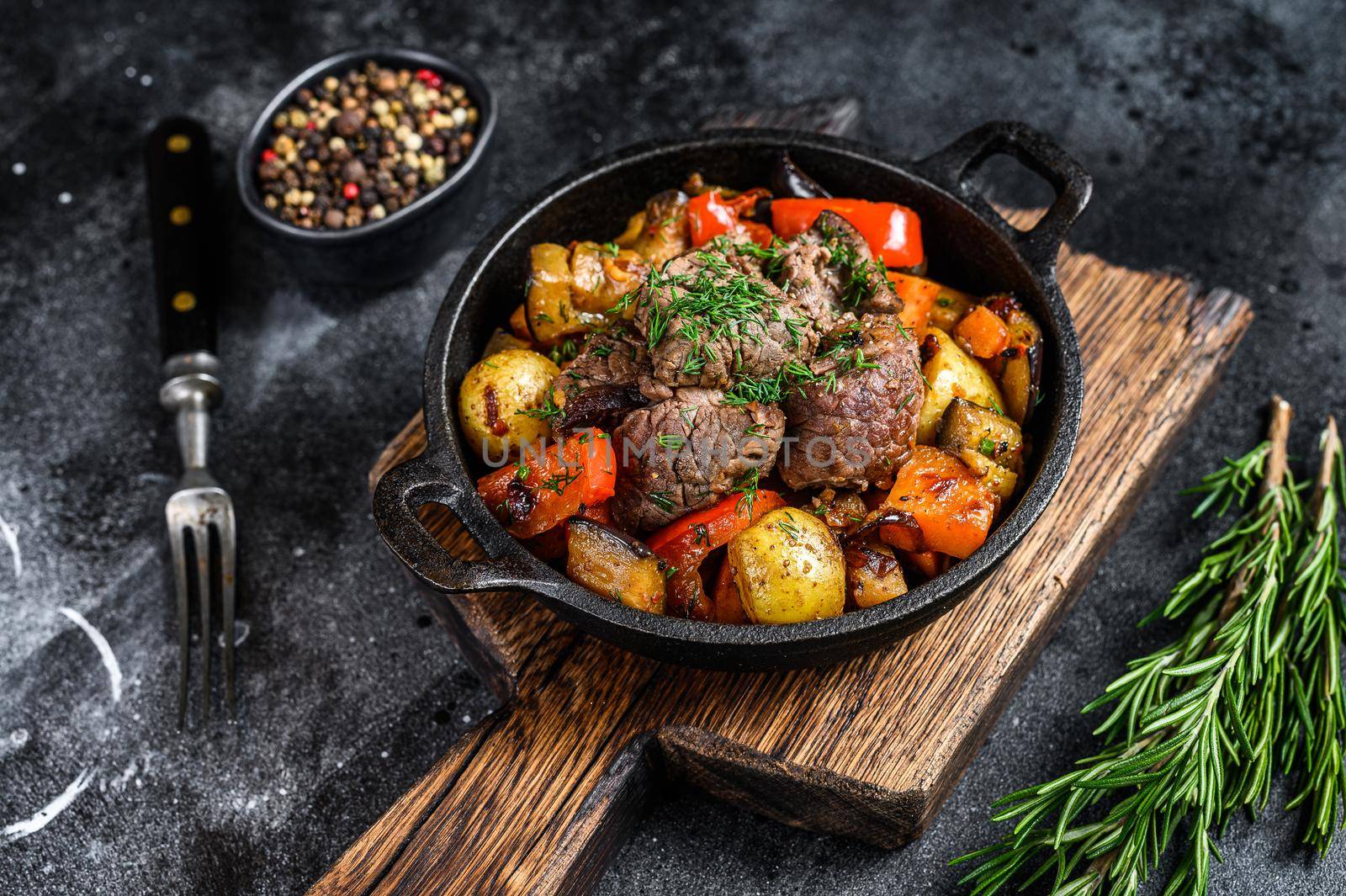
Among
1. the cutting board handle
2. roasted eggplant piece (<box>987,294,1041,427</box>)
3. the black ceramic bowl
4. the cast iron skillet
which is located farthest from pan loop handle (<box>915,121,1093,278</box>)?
the black ceramic bowl

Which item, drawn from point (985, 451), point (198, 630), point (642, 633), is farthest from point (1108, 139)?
point (198, 630)

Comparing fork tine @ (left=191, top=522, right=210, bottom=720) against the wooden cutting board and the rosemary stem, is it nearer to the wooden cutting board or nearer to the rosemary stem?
the wooden cutting board

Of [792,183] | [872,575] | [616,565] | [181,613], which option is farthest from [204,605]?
[792,183]

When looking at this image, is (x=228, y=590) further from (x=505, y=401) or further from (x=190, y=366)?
(x=505, y=401)

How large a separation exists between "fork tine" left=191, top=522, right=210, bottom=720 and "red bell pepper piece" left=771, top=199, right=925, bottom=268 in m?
1.98

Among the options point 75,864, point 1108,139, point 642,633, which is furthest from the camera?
point 1108,139

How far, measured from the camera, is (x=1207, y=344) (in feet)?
11.8

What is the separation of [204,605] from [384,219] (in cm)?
137

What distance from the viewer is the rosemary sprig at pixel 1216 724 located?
284 centimetres

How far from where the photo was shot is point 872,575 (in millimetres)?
2686

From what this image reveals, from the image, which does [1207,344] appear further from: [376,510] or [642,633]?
[376,510]

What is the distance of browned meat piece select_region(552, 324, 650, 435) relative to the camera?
8.96 ft

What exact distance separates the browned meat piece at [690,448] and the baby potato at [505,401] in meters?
0.31

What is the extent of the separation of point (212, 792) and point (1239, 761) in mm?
2850
